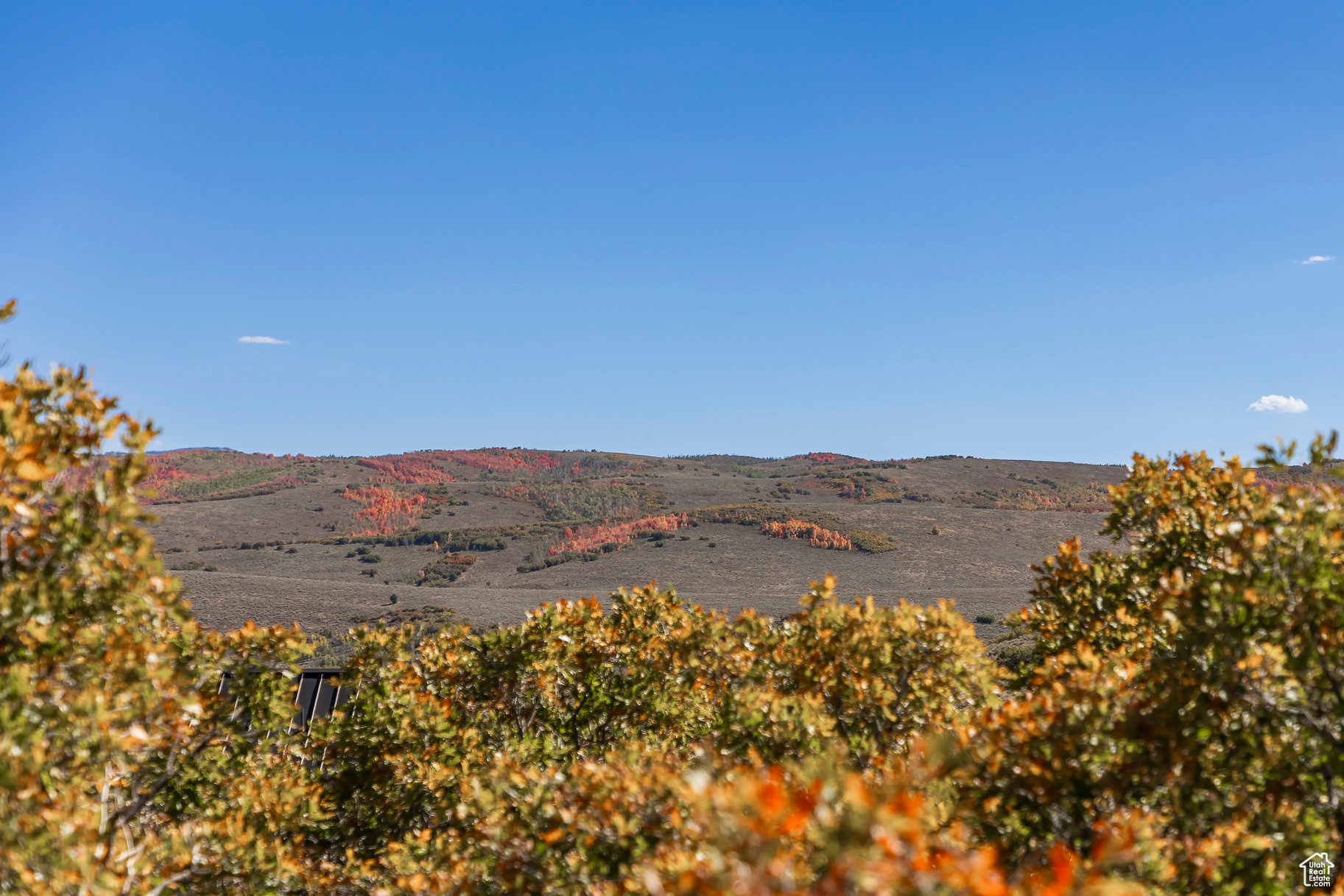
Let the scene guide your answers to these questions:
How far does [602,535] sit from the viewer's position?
2995 inches

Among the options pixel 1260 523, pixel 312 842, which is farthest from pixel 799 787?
pixel 312 842

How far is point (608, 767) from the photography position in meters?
4.65

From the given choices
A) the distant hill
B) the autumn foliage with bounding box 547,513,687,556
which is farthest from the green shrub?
the autumn foliage with bounding box 547,513,687,556

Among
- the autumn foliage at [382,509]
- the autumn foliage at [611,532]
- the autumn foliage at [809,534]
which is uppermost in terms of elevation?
the autumn foliage at [809,534]

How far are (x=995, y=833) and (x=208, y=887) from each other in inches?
204

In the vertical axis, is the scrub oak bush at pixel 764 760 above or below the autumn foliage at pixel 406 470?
above
